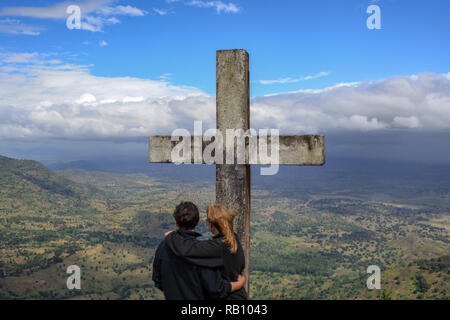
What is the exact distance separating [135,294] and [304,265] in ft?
178

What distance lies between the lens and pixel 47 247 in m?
110

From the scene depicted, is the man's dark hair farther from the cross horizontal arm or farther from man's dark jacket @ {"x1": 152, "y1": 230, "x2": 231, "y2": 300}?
the cross horizontal arm

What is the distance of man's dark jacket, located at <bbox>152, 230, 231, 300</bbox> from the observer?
3621 mm

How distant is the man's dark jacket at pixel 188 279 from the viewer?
143 inches

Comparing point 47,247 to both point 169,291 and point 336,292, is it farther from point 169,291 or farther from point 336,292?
point 169,291

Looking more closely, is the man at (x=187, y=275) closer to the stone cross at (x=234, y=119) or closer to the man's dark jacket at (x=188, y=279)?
the man's dark jacket at (x=188, y=279)

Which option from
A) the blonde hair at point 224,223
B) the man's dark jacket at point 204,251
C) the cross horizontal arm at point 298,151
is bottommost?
the man's dark jacket at point 204,251

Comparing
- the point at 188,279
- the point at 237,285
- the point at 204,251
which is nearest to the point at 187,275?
the point at 188,279

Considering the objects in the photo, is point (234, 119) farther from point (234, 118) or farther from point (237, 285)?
point (237, 285)

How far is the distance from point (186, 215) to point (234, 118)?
6.62 feet

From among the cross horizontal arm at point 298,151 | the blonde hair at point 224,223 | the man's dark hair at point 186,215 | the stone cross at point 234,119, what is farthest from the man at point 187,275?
the cross horizontal arm at point 298,151

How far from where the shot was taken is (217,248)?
363 cm

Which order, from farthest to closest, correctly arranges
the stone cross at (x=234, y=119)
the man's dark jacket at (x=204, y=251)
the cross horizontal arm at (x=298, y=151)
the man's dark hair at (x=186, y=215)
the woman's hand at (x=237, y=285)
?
the stone cross at (x=234, y=119) < the cross horizontal arm at (x=298, y=151) < the woman's hand at (x=237, y=285) < the man's dark hair at (x=186, y=215) < the man's dark jacket at (x=204, y=251)
